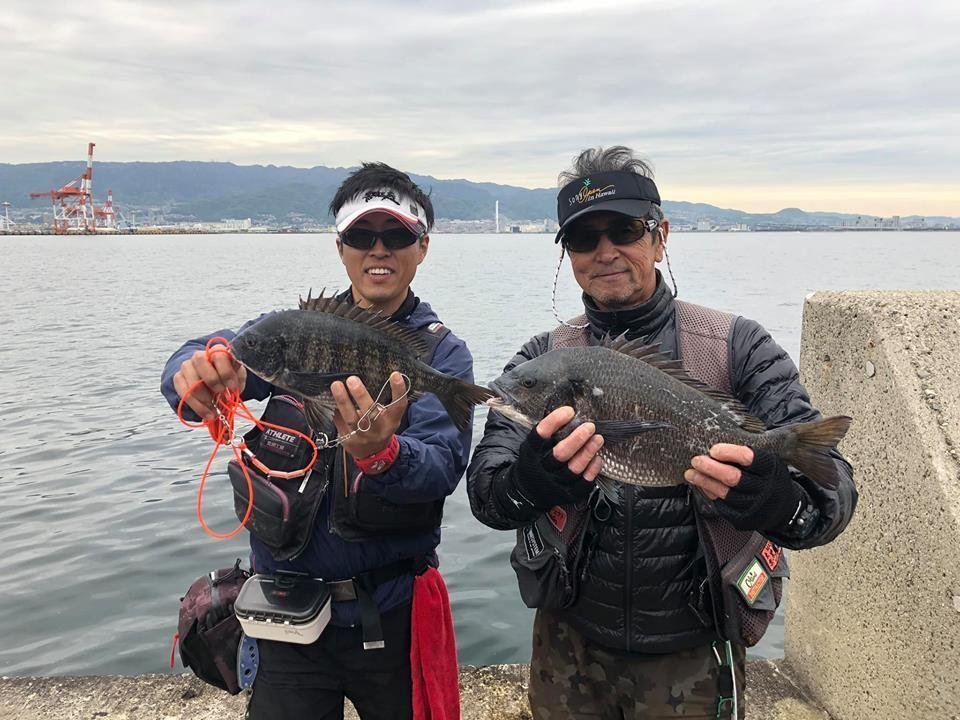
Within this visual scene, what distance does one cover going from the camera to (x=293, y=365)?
3412 millimetres

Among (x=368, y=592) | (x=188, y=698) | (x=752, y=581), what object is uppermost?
(x=752, y=581)

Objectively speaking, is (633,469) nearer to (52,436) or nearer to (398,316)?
(398,316)

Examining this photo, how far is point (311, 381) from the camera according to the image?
340cm

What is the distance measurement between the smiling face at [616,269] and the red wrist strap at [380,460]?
47.6 inches

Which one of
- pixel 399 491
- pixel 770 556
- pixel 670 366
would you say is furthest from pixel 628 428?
pixel 399 491

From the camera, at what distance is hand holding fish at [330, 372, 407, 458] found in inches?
125

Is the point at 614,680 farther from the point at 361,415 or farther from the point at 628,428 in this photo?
the point at 361,415

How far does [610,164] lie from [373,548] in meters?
2.32

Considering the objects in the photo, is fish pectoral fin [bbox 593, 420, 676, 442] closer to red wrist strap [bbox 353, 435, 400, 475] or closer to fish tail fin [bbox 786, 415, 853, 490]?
fish tail fin [bbox 786, 415, 853, 490]

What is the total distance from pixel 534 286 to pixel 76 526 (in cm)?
3729

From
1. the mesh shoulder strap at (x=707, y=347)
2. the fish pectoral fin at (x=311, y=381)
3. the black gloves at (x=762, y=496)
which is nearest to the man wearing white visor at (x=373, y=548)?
the fish pectoral fin at (x=311, y=381)

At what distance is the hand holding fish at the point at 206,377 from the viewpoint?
3.28 metres

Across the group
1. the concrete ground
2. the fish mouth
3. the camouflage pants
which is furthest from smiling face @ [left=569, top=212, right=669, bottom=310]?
the concrete ground

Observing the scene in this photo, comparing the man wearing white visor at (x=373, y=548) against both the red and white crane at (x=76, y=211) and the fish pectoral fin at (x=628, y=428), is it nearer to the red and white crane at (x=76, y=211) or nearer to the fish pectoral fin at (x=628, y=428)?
the fish pectoral fin at (x=628, y=428)
